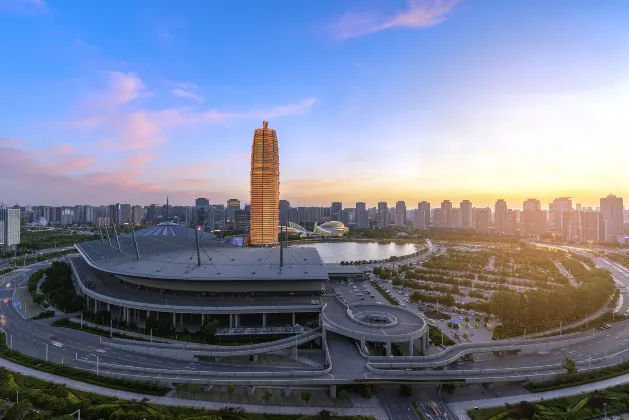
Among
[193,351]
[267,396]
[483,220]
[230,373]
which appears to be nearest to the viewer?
[267,396]

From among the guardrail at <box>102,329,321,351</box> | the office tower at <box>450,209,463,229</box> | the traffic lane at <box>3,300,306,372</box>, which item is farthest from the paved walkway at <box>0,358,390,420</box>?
the office tower at <box>450,209,463,229</box>

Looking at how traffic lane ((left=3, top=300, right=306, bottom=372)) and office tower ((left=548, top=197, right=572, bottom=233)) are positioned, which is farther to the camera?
office tower ((left=548, top=197, right=572, bottom=233))

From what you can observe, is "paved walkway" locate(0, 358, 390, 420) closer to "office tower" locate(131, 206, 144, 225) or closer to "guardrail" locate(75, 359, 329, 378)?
"guardrail" locate(75, 359, 329, 378)

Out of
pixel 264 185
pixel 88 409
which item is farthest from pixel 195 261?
pixel 264 185

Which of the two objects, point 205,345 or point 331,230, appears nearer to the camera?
point 205,345

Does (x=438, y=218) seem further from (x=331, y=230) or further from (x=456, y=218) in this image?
(x=331, y=230)

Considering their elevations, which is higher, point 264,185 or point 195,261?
point 264,185

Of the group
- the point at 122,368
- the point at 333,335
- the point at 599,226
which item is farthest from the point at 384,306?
the point at 599,226
